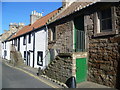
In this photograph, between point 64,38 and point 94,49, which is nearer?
point 94,49

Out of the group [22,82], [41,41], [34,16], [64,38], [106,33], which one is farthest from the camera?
[34,16]

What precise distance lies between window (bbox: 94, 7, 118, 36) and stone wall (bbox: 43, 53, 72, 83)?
278 cm

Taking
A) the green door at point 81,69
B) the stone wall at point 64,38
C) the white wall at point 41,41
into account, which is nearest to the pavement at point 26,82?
the green door at point 81,69

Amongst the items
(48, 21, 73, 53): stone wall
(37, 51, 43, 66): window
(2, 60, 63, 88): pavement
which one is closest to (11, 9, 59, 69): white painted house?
(37, 51, 43, 66): window

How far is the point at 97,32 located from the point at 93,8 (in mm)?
1762

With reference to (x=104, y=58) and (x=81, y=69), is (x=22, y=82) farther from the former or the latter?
(x=104, y=58)

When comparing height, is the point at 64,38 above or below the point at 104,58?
above

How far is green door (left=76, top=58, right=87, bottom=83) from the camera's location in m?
8.88

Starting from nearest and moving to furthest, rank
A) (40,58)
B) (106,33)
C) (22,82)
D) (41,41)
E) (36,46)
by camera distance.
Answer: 1. (106,33)
2. (22,82)
3. (41,41)
4. (40,58)
5. (36,46)

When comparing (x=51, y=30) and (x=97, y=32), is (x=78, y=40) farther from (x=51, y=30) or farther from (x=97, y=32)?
(x=51, y=30)

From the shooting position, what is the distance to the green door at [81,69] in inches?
350

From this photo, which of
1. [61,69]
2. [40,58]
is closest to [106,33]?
[61,69]

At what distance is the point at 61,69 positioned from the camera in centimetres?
936

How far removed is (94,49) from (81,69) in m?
1.71
